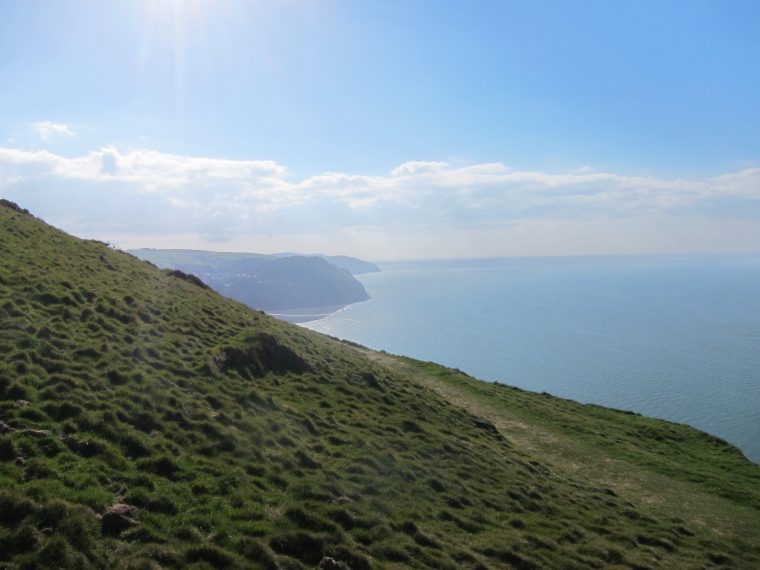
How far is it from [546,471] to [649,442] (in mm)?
→ 19283

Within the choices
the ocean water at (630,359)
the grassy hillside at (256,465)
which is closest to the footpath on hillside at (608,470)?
the grassy hillside at (256,465)

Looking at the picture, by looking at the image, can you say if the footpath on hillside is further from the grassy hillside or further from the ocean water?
the ocean water

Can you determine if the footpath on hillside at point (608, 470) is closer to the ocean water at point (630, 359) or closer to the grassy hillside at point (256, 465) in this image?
the grassy hillside at point (256, 465)

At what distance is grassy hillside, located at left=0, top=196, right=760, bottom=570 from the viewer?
391 inches

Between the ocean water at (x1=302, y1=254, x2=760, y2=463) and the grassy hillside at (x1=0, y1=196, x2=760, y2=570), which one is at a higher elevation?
the grassy hillside at (x1=0, y1=196, x2=760, y2=570)

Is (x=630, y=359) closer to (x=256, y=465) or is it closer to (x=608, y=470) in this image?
(x=608, y=470)

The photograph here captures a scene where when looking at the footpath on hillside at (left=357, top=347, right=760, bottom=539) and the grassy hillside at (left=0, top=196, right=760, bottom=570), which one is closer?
the grassy hillside at (left=0, top=196, right=760, bottom=570)

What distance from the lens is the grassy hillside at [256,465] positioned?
391 inches

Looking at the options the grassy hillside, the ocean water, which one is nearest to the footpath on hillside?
the grassy hillside

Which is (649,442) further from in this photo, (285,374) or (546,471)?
(285,374)

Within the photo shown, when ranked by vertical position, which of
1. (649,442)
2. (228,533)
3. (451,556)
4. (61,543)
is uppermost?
(61,543)

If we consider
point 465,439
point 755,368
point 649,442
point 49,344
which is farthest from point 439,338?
point 49,344

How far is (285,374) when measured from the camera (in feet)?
84.0

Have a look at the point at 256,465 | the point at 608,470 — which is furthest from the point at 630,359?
the point at 256,465
